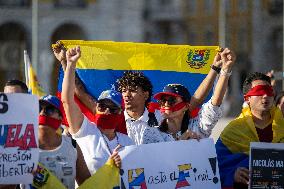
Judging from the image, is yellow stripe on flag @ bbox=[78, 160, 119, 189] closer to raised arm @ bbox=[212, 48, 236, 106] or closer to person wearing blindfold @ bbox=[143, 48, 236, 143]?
person wearing blindfold @ bbox=[143, 48, 236, 143]

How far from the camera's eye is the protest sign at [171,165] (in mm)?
6676

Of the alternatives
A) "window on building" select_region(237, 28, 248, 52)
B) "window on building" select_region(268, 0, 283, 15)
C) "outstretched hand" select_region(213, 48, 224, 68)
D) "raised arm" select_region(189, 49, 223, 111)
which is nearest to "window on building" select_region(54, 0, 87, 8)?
"window on building" select_region(237, 28, 248, 52)

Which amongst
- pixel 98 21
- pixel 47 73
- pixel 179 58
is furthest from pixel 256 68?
pixel 179 58

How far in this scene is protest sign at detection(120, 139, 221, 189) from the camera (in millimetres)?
6676

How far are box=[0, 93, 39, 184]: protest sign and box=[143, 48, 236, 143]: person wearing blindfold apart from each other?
4.08 feet

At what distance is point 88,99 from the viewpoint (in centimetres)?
817

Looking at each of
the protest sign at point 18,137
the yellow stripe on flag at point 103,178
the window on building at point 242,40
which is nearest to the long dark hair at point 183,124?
the yellow stripe on flag at point 103,178

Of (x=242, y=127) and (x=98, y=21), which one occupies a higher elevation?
(x=98, y=21)

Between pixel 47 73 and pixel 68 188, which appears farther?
pixel 47 73

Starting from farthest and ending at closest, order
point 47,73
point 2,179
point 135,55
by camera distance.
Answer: point 47,73 → point 135,55 → point 2,179

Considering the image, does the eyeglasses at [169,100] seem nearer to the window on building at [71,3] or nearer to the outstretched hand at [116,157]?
the outstretched hand at [116,157]

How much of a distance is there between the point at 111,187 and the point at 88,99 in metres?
1.76

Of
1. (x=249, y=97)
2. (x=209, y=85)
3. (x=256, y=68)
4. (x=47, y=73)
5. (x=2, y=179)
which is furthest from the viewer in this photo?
(x=256, y=68)

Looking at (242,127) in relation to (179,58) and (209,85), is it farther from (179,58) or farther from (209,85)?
(179,58)
